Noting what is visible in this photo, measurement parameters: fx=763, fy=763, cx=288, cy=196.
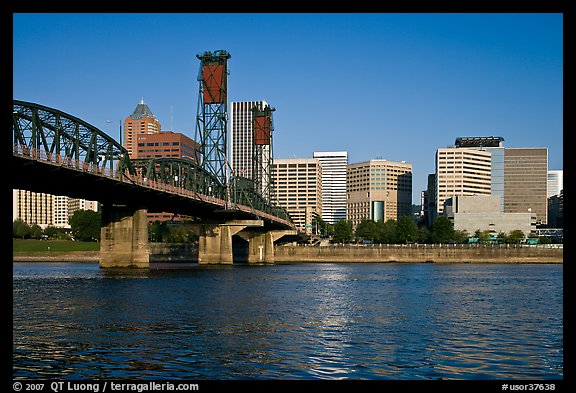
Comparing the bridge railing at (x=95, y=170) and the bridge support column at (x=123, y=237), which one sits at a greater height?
the bridge railing at (x=95, y=170)

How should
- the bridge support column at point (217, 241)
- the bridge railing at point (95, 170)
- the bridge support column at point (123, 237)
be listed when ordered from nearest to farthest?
1. the bridge railing at point (95, 170)
2. the bridge support column at point (123, 237)
3. the bridge support column at point (217, 241)

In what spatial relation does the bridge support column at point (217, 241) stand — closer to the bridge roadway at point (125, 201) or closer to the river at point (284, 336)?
the bridge roadway at point (125, 201)

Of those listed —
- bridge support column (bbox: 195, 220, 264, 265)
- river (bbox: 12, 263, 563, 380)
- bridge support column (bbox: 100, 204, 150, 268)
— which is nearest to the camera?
river (bbox: 12, 263, 563, 380)

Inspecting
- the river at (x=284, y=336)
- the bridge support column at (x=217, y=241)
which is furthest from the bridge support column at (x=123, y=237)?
the river at (x=284, y=336)

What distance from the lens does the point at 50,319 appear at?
47.8m

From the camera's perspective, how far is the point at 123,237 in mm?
124188

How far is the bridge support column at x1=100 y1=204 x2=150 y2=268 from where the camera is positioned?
4847 inches

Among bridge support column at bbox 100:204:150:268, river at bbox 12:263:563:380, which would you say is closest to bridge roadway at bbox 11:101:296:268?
bridge support column at bbox 100:204:150:268

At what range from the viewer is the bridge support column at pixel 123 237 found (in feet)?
404

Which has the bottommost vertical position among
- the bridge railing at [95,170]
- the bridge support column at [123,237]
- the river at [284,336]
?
the river at [284,336]

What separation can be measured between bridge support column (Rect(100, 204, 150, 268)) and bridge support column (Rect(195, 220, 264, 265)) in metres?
40.7

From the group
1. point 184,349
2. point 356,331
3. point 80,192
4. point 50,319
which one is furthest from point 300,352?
Result: point 80,192

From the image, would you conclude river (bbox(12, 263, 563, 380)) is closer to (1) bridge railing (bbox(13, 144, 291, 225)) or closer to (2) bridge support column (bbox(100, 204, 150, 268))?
(1) bridge railing (bbox(13, 144, 291, 225))

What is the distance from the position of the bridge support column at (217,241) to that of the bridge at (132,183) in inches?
8.5
